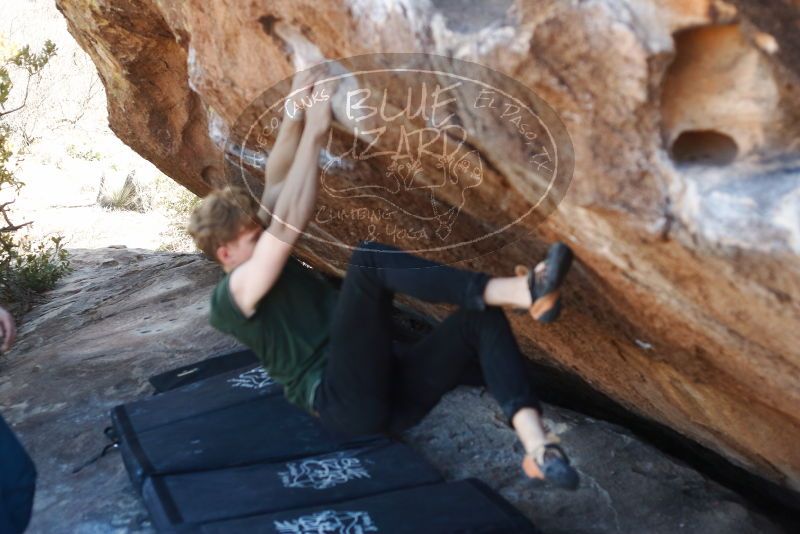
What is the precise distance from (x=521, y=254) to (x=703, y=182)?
969mm

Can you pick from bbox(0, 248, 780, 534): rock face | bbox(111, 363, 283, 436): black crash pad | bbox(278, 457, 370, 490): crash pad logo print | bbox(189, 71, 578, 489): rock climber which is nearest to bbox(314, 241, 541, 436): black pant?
bbox(189, 71, 578, 489): rock climber

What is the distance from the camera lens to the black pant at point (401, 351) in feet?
7.49

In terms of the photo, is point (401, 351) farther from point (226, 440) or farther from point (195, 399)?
point (195, 399)

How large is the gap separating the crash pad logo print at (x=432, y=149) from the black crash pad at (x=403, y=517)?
2.93 ft

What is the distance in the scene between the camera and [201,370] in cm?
459

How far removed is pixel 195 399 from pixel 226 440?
1.41ft

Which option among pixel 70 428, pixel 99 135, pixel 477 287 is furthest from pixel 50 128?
pixel 477 287

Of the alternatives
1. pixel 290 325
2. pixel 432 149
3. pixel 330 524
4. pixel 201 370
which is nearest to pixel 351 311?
pixel 290 325

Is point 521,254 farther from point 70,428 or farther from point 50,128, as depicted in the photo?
point 50,128

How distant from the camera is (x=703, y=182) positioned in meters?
2.09

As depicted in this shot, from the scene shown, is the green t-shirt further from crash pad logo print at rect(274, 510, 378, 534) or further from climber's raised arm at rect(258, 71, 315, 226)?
crash pad logo print at rect(274, 510, 378, 534)

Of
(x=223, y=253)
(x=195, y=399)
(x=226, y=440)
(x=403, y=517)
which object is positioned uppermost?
(x=223, y=253)

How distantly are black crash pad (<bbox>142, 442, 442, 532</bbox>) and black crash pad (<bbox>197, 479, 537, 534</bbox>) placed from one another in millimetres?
85

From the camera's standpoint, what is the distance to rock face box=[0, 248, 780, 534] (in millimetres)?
3420
